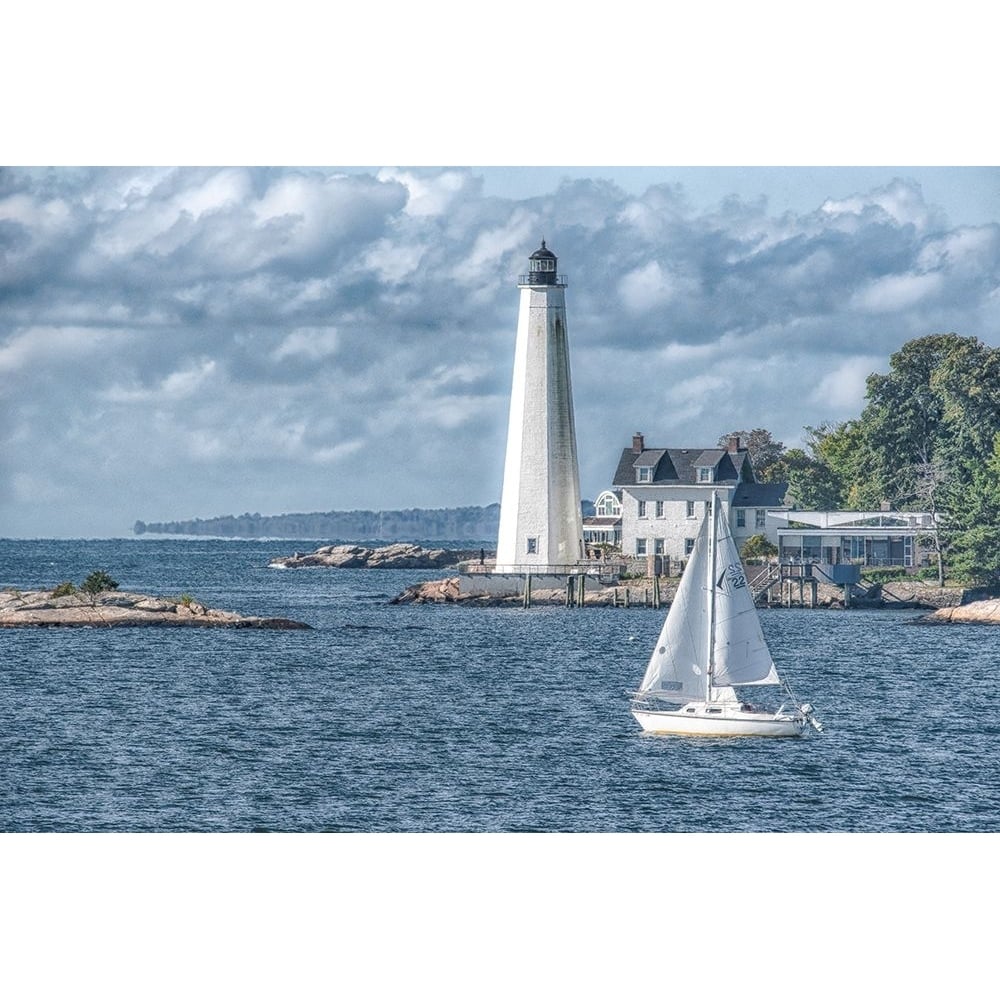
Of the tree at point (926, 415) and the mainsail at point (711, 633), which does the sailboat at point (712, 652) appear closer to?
the mainsail at point (711, 633)

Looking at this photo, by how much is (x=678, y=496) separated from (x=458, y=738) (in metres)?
35.4

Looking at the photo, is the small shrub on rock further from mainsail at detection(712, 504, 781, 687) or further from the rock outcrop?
mainsail at detection(712, 504, 781, 687)

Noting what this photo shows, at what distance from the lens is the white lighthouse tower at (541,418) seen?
184ft

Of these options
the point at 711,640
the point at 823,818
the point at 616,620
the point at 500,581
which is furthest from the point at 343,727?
→ the point at 500,581

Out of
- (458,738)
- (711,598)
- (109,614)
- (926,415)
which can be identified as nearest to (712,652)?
(711,598)

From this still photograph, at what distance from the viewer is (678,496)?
212ft

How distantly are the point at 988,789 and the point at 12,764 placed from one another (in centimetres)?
1363

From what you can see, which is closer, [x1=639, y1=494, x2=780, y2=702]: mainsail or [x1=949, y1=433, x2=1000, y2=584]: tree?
[x1=639, y1=494, x2=780, y2=702]: mainsail

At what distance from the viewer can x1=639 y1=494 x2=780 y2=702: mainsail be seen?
2891 centimetres

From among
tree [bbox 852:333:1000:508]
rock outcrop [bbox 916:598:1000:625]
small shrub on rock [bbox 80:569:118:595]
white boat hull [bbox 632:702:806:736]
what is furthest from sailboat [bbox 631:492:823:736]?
tree [bbox 852:333:1000:508]

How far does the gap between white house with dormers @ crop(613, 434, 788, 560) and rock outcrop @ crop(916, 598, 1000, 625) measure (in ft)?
37.4

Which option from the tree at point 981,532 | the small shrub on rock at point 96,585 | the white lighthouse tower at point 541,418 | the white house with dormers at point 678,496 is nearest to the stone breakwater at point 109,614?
the small shrub on rock at point 96,585

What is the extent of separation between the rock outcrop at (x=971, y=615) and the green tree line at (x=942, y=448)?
230 centimetres

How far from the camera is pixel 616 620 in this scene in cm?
5466
